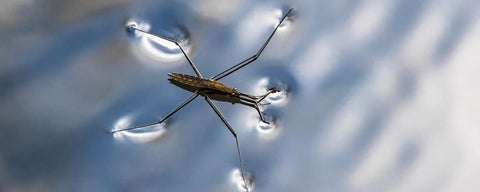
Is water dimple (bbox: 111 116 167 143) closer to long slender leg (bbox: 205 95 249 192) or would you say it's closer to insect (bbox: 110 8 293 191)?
insect (bbox: 110 8 293 191)

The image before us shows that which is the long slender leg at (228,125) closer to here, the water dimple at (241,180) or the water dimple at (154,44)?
the water dimple at (241,180)

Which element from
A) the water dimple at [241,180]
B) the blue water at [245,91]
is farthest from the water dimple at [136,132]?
the water dimple at [241,180]

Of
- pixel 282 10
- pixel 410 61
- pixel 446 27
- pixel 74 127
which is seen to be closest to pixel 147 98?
pixel 74 127

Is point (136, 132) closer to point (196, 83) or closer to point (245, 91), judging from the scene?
point (196, 83)

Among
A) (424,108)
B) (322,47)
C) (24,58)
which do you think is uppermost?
(24,58)

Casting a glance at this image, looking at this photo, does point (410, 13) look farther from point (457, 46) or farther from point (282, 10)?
point (282, 10)

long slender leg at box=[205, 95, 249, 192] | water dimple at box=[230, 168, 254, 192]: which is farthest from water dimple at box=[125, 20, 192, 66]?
water dimple at box=[230, 168, 254, 192]
